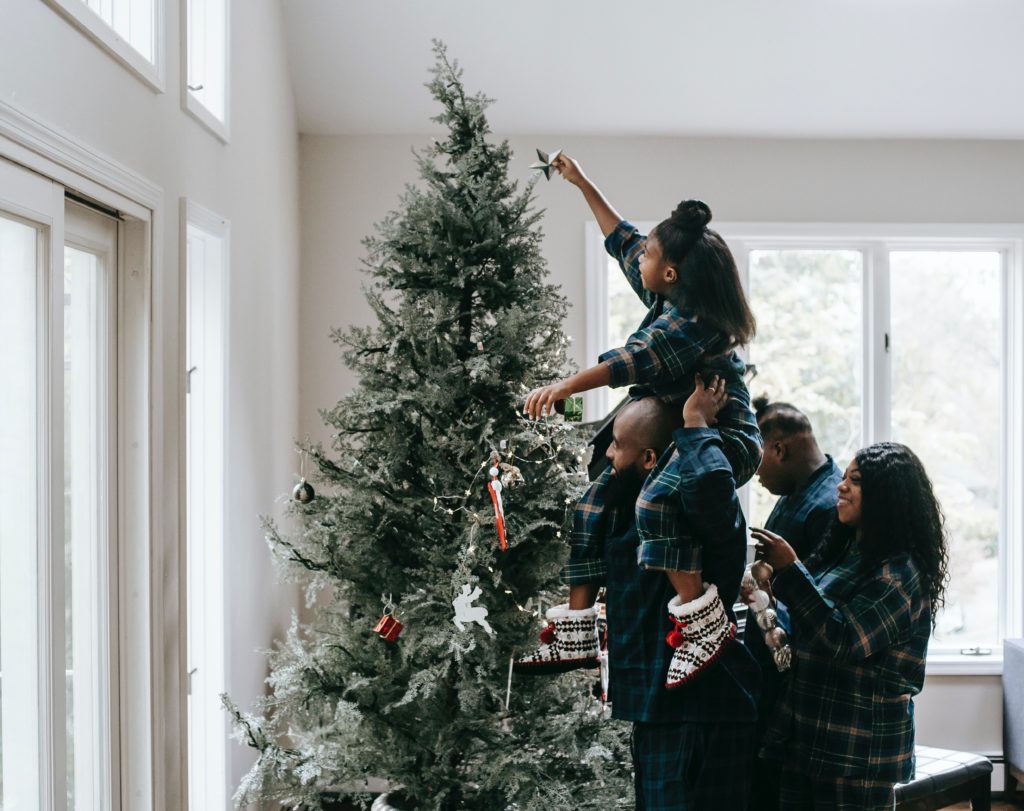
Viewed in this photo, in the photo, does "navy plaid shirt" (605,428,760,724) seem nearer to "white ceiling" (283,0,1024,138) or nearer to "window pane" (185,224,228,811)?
"window pane" (185,224,228,811)

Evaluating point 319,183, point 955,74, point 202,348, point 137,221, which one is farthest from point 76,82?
point 955,74

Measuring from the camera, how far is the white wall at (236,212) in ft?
5.64

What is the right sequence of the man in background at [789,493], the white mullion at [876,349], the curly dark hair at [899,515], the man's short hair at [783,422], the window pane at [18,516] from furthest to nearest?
the white mullion at [876,349], the man's short hair at [783,422], the man in background at [789,493], the curly dark hair at [899,515], the window pane at [18,516]

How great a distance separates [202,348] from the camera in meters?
2.69

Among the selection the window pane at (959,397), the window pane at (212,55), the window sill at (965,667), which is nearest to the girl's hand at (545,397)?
the window pane at (212,55)

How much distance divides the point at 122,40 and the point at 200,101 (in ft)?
2.16

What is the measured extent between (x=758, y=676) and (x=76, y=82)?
1663 millimetres

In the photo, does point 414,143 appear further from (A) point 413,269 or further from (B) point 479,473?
(B) point 479,473

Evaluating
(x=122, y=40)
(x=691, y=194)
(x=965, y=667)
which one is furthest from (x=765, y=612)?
(x=965, y=667)

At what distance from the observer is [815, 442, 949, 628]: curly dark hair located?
82.0 inches

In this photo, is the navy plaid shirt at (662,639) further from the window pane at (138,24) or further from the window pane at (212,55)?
the window pane at (212,55)

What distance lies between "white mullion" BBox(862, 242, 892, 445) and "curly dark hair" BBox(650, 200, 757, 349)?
94.9 inches

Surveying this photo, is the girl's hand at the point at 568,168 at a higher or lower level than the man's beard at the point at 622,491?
higher

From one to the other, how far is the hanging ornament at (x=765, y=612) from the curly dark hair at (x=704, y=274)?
1.69 feet
